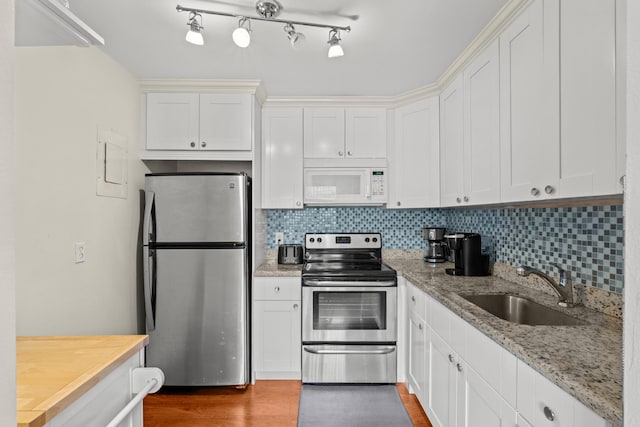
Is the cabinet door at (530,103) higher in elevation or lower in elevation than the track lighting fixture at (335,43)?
lower

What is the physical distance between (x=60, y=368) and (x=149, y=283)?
5.59ft

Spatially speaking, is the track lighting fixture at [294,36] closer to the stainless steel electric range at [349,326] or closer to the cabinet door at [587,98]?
the cabinet door at [587,98]

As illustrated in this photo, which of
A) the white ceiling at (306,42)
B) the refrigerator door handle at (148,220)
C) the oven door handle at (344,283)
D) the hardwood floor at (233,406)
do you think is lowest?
the hardwood floor at (233,406)

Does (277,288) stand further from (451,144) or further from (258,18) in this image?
(258,18)

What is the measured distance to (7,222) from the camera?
1.45 feet

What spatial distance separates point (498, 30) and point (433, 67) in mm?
652

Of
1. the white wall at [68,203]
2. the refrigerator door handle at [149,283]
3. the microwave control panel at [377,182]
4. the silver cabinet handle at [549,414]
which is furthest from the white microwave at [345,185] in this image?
the silver cabinet handle at [549,414]

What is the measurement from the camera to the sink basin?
1686 millimetres

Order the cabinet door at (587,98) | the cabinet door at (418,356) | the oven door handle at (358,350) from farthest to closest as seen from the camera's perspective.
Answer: the oven door handle at (358,350) < the cabinet door at (418,356) < the cabinet door at (587,98)

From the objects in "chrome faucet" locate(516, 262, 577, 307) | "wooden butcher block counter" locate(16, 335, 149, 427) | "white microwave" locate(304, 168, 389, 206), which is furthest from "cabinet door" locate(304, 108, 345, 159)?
"wooden butcher block counter" locate(16, 335, 149, 427)

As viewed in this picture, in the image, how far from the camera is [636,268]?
444 millimetres

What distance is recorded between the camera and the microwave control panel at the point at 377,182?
10.5 feet

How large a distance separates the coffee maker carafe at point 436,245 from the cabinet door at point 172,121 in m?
2.11

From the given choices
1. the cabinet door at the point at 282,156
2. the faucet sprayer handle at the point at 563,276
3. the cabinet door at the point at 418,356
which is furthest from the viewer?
the cabinet door at the point at 282,156
